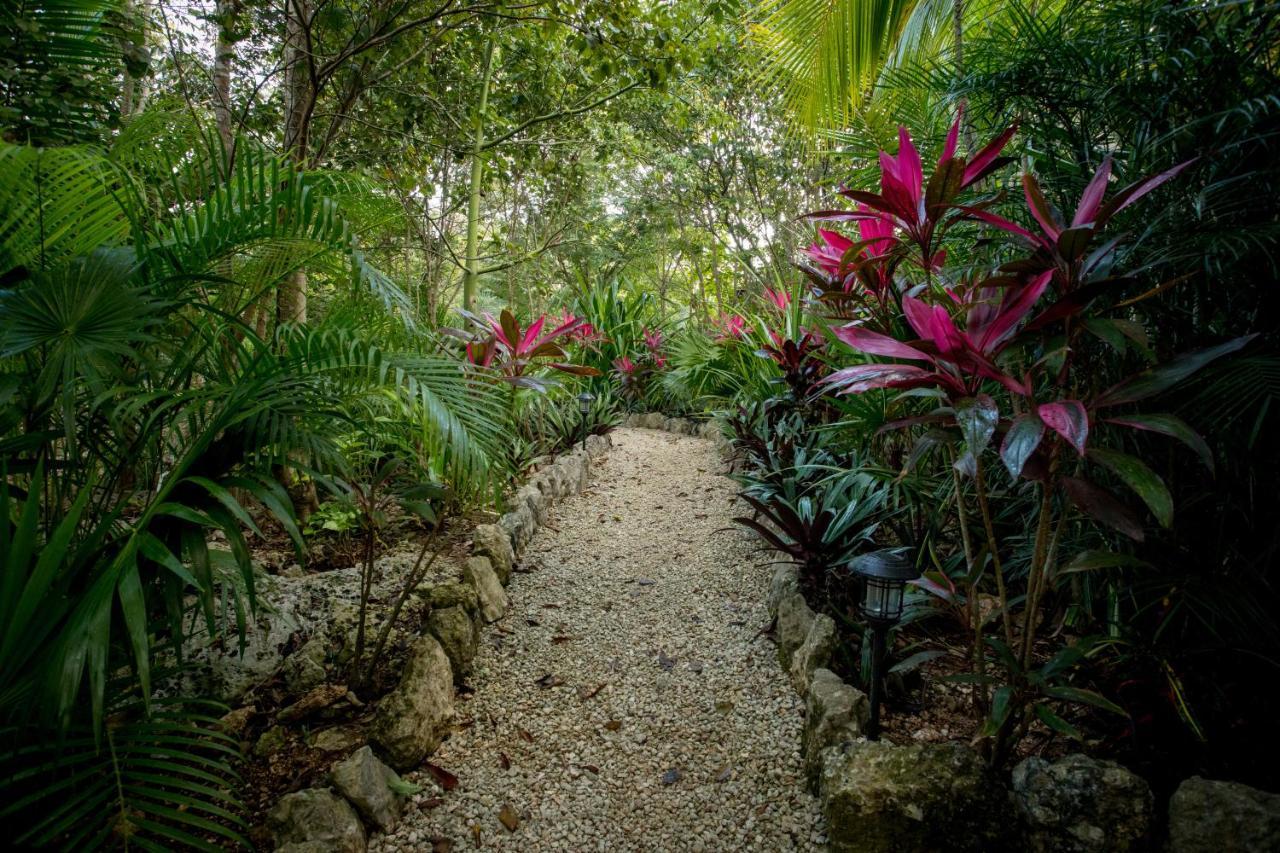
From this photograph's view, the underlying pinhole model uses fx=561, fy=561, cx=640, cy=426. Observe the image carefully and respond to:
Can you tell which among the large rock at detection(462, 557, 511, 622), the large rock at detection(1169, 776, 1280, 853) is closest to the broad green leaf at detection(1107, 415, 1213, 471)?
the large rock at detection(1169, 776, 1280, 853)

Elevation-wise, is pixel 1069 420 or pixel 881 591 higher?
pixel 1069 420

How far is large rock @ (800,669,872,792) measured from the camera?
1279 millimetres

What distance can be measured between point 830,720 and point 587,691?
722 mm

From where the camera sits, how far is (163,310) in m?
1.06

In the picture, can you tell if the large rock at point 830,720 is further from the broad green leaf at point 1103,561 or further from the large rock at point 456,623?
the large rock at point 456,623

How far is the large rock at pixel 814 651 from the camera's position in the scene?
4.97 ft

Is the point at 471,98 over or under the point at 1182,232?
over

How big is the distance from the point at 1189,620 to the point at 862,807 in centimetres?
79

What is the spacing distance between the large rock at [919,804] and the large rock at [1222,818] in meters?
0.24

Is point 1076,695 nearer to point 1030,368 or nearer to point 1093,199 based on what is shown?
point 1030,368

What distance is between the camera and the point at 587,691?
169 cm

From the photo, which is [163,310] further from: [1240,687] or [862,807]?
[1240,687]

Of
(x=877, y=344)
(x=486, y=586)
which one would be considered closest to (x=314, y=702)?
(x=486, y=586)

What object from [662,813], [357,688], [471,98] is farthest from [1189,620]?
[471,98]
